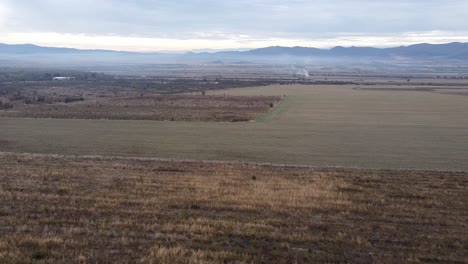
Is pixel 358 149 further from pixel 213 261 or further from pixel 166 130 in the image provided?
pixel 213 261

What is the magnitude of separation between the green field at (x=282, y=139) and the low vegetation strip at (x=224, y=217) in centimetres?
1003

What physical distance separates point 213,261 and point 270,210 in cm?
427

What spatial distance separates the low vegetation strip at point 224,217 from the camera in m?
8.46

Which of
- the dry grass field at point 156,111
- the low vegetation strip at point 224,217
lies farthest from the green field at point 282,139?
the low vegetation strip at point 224,217

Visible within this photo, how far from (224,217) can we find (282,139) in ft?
84.8

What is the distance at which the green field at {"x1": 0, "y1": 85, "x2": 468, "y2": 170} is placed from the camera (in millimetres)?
28922

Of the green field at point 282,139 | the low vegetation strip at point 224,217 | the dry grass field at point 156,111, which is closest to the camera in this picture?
the low vegetation strip at point 224,217

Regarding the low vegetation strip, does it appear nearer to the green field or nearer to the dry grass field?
the green field

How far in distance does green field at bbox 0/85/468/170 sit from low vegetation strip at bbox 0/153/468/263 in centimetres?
1003

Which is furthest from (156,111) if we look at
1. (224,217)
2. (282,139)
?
(224,217)

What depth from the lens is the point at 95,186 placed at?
14.9 meters

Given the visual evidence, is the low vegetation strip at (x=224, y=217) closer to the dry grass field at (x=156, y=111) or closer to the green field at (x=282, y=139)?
the green field at (x=282, y=139)

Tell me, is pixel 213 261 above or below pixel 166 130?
above

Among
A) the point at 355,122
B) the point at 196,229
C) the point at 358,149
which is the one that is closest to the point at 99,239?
the point at 196,229
